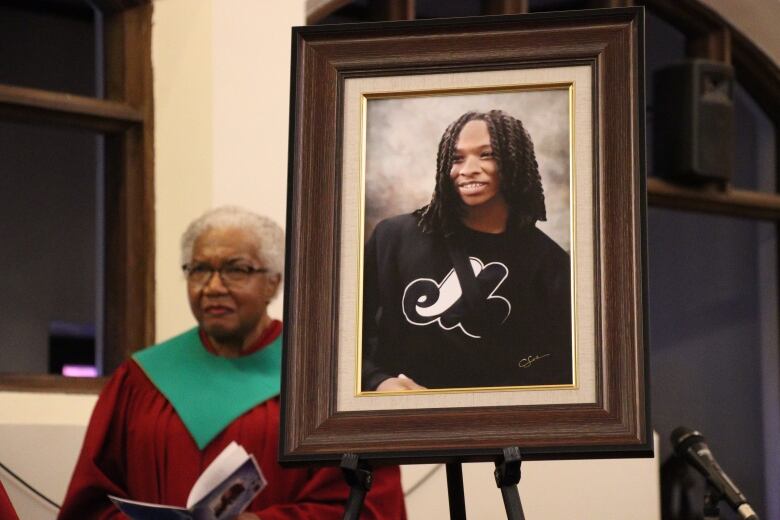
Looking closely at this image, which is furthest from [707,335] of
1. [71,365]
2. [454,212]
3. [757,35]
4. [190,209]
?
[454,212]

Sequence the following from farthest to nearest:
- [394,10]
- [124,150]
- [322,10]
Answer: [394,10]
[322,10]
[124,150]

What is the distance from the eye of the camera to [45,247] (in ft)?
27.8

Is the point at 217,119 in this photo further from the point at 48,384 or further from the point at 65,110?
the point at 48,384

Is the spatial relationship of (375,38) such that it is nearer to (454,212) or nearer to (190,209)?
(454,212)

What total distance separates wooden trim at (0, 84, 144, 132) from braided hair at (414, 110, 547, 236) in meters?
2.46

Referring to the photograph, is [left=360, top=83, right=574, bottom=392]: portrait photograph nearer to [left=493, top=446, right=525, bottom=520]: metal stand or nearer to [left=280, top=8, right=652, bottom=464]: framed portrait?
[left=280, top=8, right=652, bottom=464]: framed portrait

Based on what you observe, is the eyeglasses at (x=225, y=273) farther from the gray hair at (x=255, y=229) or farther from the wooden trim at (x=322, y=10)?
the wooden trim at (x=322, y=10)

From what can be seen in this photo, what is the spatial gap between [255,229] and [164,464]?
579mm

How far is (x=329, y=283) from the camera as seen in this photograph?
7.25 ft

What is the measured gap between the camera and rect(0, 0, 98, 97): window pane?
8266mm

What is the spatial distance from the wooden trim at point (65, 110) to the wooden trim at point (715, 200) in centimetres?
244

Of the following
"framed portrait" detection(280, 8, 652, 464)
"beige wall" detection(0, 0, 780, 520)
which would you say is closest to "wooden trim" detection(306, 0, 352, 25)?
"beige wall" detection(0, 0, 780, 520)

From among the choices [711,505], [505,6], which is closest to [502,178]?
[711,505]

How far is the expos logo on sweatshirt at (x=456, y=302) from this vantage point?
7.18ft
